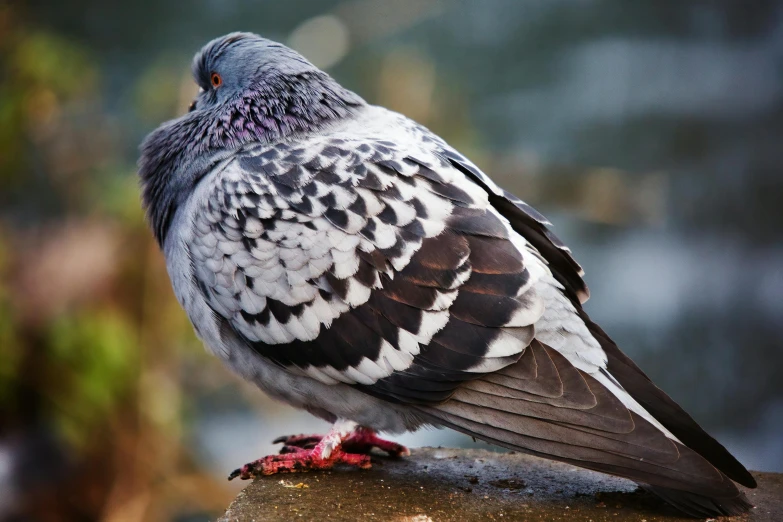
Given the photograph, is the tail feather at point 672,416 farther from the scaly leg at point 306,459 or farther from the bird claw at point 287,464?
the bird claw at point 287,464

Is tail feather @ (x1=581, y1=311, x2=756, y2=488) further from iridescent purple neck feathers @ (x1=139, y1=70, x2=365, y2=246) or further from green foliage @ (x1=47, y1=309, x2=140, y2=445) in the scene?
green foliage @ (x1=47, y1=309, x2=140, y2=445)

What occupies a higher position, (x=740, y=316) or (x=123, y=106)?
(x=123, y=106)

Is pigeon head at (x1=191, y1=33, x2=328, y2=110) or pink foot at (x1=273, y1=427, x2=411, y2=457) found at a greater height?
pigeon head at (x1=191, y1=33, x2=328, y2=110)

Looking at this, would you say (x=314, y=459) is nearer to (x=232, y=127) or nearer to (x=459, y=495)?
(x=459, y=495)

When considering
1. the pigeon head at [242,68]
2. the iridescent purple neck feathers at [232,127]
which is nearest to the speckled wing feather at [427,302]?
the iridescent purple neck feathers at [232,127]

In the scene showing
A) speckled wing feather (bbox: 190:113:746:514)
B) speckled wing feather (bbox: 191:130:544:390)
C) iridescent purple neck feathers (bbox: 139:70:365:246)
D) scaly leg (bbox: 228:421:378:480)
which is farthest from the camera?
iridescent purple neck feathers (bbox: 139:70:365:246)

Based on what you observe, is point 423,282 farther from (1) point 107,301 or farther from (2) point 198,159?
(1) point 107,301

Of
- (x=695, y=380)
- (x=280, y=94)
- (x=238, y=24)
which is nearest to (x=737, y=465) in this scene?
(x=280, y=94)

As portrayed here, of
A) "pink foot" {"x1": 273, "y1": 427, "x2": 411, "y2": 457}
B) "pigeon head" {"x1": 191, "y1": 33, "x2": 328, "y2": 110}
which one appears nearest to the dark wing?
"pink foot" {"x1": 273, "y1": 427, "x2": 411, "y2": 457}
